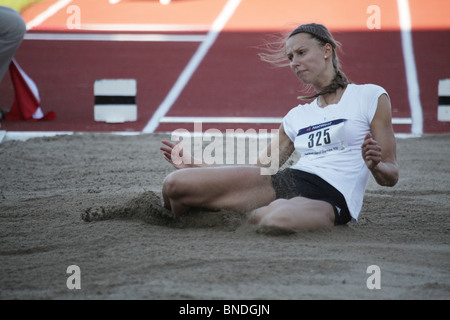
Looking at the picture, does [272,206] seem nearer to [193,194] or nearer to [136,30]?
[193,194]

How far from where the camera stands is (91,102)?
741 cm

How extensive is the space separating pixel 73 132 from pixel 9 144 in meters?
0.78

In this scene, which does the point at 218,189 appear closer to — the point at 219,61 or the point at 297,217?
the point at 297,217

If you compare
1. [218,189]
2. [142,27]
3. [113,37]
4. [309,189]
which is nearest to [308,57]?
[309,189]

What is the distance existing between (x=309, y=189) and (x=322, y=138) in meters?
0.27

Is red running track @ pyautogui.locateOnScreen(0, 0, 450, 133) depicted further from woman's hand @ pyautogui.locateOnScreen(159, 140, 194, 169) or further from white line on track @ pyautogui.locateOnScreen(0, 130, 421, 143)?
woman's hand @ pyautogui.locateOnScreen(159, 140, 194, 169)

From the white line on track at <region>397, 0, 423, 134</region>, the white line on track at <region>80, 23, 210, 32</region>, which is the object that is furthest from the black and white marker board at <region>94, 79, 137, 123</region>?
the white line on track at <region>397, 0, 423, 134</region>

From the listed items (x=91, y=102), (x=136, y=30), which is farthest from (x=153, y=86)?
(x=136, y=30)

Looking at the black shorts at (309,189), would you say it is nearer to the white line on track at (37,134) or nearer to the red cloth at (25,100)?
the white line on track at (37,134)

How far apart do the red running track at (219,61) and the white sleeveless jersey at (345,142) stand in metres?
3.34

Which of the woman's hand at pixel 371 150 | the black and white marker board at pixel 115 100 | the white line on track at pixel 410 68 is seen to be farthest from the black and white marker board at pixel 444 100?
the woman's hand at pixel 371 150

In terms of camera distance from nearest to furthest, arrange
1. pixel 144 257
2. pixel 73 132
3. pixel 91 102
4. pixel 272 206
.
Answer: pixel 144 257
pixel 272 206
pixel 73 132
pixel 91 102

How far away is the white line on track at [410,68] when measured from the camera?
22.1ft

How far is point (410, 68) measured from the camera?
Answer: 26.2ft
